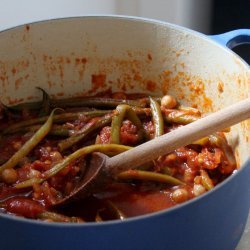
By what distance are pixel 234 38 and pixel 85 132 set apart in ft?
1.43

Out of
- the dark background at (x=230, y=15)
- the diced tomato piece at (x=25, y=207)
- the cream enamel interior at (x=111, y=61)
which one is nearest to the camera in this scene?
the diced tomato piece at (x=25, y=207)

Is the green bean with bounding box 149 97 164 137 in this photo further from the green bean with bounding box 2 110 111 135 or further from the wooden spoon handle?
the wooden spoon handle

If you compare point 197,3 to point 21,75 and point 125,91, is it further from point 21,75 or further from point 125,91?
point 21,75

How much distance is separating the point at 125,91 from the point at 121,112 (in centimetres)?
20

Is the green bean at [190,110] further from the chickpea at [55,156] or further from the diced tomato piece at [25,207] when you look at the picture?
the diced tomato piece at [25,207]

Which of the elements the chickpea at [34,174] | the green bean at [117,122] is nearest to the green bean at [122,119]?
the green bean at [117,122]

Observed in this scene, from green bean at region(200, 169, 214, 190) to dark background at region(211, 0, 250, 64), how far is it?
0.89 m

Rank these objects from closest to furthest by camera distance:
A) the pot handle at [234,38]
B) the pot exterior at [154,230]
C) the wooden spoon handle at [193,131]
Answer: the pot exterior at [154,230], the wooden spoon handle at [193,131], the pot handle at [234,38]

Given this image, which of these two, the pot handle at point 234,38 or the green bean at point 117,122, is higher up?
the pot handle at point 234,38

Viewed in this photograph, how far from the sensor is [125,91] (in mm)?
1472

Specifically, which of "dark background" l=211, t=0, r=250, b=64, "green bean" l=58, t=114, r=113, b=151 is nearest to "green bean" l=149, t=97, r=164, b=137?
"green bean" l=58, t=114, r=113, b=151

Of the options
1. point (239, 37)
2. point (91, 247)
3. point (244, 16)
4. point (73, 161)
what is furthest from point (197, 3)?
point (91, 247)

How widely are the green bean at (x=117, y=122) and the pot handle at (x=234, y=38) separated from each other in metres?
0.28

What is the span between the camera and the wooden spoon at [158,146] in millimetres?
933
